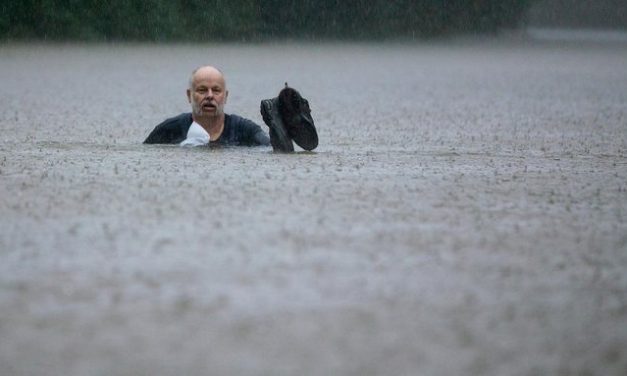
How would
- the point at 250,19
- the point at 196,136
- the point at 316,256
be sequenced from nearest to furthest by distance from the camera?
the point at 316,256
the point at 196,136
the point at 250,19

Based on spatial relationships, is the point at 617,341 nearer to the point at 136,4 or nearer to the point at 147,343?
the point at 147,343

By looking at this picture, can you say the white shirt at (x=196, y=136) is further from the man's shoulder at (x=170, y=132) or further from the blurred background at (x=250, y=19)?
the blurred background at (x=250, y=19)

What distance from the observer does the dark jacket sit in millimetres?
2227

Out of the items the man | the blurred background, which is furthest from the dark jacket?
the blurred background

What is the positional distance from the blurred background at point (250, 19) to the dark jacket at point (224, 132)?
20.4 feet

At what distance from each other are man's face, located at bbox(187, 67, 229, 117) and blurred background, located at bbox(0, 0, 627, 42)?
20.4ft

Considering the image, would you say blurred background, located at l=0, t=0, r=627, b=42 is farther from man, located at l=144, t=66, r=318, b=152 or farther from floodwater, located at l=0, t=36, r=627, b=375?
man, located at l=144, t=66, r=318, b=152

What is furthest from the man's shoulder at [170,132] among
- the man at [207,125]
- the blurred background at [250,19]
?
the blurred background at [250,19]

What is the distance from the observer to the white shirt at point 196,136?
2.18 meters

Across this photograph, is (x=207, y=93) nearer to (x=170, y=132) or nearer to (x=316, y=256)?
(x=170, y=132)

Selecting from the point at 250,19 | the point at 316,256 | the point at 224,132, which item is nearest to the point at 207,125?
the point at 224,132

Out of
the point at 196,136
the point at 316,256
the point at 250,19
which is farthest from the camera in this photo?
the point at 250,19

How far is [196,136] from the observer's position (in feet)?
7.20

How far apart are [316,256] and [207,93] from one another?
1224 mm
